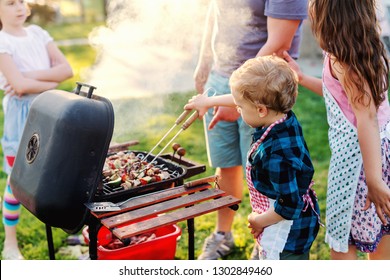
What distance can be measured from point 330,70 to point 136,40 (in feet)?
5.93

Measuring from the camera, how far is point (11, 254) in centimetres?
327

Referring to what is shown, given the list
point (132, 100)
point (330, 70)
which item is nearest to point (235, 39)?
point (330, 70)

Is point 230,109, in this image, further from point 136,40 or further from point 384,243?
point 136,40

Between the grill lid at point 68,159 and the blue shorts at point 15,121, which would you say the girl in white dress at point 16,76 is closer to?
the blue shorts at point 15,121

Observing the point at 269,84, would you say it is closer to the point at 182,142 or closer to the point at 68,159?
the point at 68,159

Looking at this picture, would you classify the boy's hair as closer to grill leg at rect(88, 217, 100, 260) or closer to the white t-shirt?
grill leg at rect(88, 217, 100, 260)

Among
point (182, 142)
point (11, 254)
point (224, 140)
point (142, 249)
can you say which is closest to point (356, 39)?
point (224, 140)

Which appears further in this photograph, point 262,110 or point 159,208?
point 159,208

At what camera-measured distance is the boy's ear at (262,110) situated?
2.07 metres

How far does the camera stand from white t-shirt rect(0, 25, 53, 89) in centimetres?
318

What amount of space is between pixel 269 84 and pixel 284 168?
330 mm

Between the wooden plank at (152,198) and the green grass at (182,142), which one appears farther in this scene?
the green grass at (182,142)

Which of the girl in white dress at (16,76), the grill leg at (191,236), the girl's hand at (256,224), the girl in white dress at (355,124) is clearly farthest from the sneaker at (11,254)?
the girl in white dress at (355,124)

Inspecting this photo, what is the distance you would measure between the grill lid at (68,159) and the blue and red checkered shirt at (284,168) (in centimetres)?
63
